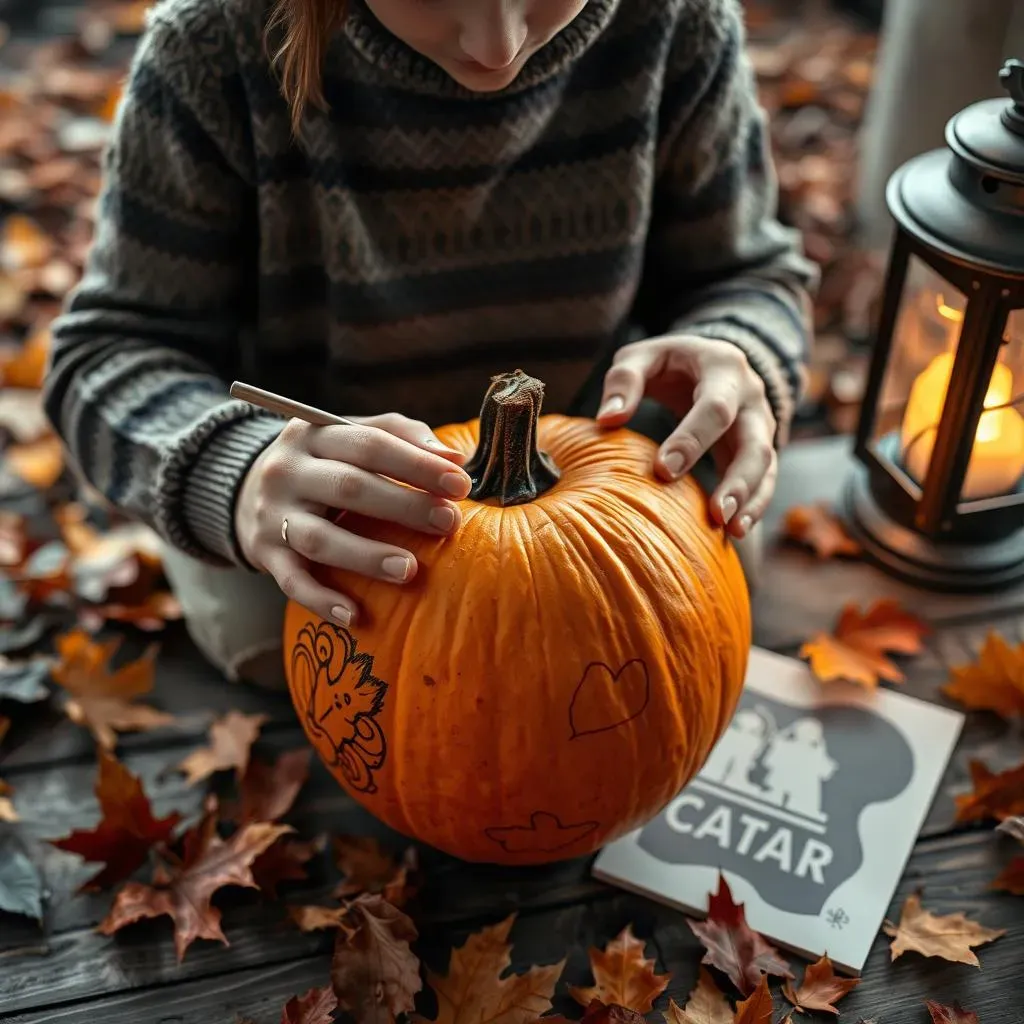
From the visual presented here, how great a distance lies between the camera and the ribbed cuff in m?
0.96

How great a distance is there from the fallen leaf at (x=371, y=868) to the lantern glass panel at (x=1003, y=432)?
69cm

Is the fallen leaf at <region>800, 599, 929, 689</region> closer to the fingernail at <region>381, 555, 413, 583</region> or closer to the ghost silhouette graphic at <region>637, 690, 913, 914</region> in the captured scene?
the ghost silhouette graphic at <region>637, 690, 913, 914</region>

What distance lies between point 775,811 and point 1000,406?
470mm

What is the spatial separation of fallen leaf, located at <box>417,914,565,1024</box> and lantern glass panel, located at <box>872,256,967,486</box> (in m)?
0.66

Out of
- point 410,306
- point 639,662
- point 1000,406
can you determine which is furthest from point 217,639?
point 1000,406

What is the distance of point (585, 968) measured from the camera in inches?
38.4

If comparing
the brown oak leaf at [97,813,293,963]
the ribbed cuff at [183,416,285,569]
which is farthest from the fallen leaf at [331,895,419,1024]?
the ribbed cuff at [183,416,285,569]

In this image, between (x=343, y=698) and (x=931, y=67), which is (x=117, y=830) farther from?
(x=931, y=67)

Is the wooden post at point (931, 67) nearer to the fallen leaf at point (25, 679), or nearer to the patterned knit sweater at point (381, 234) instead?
the patterned knit sweater at point (381, 234)

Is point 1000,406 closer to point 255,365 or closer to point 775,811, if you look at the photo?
point 775,811

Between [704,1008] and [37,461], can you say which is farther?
[37,461]

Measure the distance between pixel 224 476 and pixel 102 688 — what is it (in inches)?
14.1

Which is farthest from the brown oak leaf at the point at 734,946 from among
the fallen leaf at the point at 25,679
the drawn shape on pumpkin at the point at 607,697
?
the fallen leaf at the point at 25,679

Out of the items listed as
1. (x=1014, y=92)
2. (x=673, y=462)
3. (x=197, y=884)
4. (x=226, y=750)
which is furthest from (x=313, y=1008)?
(x=1014, y=92)
